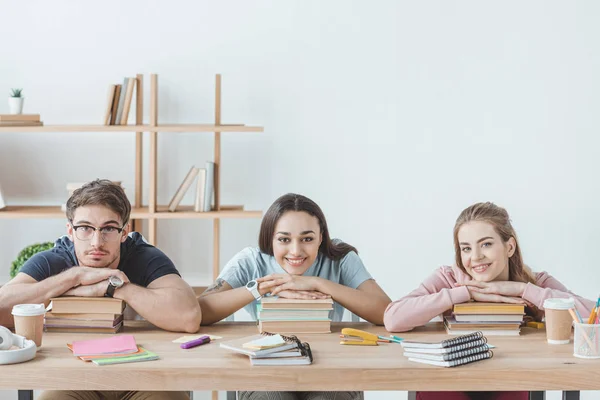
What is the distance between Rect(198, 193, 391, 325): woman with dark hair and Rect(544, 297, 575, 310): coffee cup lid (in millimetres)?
535

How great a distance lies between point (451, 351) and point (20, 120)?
276 cm

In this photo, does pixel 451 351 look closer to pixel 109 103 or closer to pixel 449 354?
pixel 449 354

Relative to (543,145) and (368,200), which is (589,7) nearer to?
(543,145)

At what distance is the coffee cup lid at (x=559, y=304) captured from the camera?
7.76 feet

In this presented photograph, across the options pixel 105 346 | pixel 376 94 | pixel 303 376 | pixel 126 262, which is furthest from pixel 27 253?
pixel 303 376

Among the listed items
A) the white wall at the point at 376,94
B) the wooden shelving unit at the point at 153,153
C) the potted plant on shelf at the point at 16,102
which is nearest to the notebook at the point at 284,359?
the wooden shelving unit at the point at 153,153

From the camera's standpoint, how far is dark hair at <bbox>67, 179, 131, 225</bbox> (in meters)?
2.58

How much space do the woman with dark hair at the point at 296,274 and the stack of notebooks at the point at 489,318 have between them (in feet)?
0.88

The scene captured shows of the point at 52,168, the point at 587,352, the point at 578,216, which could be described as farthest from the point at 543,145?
the point at 52,168

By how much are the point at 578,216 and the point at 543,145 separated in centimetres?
41

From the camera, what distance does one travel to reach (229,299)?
267cm

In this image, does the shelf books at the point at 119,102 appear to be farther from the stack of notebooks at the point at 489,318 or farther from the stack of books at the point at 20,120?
the stack of notebooks at the point at 489,318

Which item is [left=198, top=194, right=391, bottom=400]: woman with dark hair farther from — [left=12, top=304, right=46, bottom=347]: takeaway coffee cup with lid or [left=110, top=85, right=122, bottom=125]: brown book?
[left=110, top=85, right=122, bottom=125]: brown book

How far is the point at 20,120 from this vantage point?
414cm
